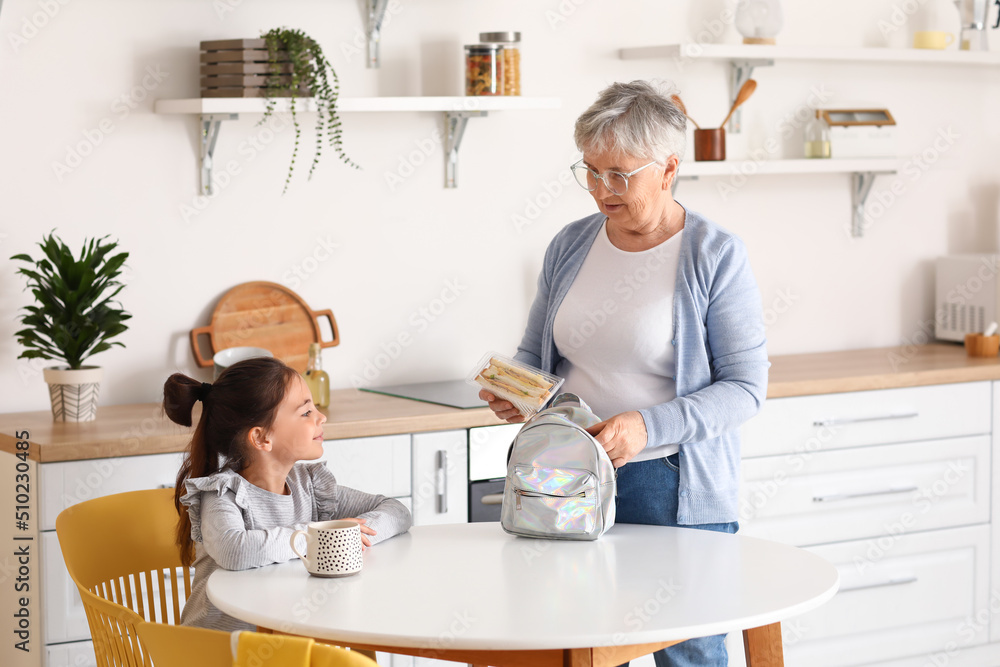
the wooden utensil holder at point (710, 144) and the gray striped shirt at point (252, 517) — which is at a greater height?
the wooden utensil holder at point (710, 144)

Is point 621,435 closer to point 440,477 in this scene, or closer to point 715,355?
point 715,355

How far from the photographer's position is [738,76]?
349cm

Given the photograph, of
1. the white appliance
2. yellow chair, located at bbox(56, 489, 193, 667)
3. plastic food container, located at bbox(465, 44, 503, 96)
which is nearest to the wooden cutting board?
plastic food container, located at bbox(465, 44, 503, 96)

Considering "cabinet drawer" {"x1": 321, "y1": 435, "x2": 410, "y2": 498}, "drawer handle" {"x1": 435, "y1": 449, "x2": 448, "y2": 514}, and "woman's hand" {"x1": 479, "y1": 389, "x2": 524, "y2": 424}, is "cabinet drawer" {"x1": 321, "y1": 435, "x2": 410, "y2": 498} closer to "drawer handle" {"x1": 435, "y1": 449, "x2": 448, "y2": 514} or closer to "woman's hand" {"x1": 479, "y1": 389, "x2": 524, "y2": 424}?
"drawer handle" {"x1": 435, "y1": 449, "x2": 448, "y2": 514}

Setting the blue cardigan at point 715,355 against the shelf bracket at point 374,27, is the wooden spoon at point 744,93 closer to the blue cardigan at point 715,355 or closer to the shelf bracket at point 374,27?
the shelf bracket at point 374,27

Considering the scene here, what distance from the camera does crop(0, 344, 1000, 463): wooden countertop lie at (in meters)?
2.38

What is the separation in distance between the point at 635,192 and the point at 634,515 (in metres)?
0.56

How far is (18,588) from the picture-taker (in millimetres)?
2408

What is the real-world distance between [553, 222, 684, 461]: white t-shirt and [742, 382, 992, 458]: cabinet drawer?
1072 millimetres

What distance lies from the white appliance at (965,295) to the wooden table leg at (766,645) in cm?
224

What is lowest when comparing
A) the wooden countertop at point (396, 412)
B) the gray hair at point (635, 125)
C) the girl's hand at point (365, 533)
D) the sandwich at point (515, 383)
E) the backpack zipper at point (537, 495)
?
the girl's hand at point (365, 533)

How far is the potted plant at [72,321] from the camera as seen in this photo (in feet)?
8.37

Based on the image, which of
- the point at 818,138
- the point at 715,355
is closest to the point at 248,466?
the point at 715,355

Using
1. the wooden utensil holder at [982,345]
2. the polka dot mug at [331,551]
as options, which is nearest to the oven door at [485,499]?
the polka dot mug at [331,551]
